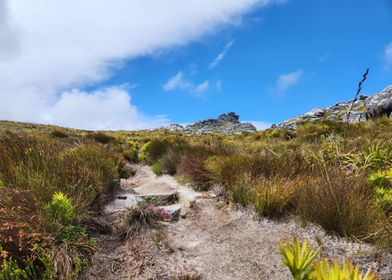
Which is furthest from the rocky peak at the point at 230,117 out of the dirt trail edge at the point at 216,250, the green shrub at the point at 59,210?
the green shrub at the point at 59,210

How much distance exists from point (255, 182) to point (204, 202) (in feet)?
3.55

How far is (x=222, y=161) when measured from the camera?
6125 mm

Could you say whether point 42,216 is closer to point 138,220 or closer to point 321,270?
point 138,220

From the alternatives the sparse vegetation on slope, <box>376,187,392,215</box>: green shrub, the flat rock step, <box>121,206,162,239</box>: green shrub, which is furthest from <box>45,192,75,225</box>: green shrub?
<box>376,187,392,215</box>: green shrub

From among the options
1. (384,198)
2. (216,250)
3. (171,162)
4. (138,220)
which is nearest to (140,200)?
(138,220)

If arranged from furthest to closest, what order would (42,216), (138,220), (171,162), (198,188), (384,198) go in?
1. (171,162)
2. (198,188)
3. (138,220)
4. (384,198)
5. (42,216)

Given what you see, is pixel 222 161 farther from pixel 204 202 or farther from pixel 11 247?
pixel 11 247

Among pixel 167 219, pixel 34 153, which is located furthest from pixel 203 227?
pixel 34 153

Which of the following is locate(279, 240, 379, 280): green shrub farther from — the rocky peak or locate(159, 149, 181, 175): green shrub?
the rocky peak

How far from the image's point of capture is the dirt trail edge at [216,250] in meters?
3.15

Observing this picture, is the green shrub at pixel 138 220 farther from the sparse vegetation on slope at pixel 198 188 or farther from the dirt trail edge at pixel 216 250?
the sparse vegetation on slope at pixel 198 188

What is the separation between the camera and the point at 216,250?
12.4ft

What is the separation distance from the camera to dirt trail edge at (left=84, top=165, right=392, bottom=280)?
10.3 feet

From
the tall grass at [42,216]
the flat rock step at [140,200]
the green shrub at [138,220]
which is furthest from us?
the flat rock step at [140,200]
